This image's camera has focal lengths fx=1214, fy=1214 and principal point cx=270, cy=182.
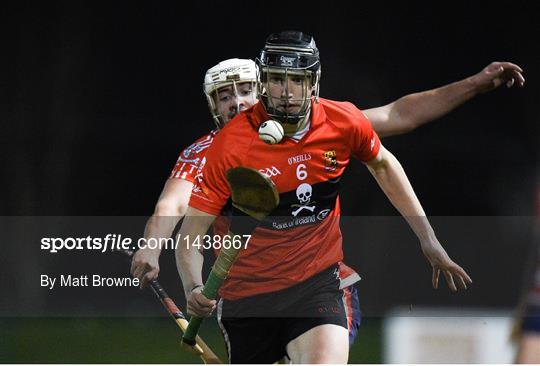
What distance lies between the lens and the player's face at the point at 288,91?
158 inches

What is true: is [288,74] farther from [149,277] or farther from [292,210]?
[149,277]

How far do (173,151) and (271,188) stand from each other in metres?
1.79

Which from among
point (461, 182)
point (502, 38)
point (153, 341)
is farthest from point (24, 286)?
point (502, 38)

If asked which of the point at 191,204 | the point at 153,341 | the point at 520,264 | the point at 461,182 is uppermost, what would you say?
the point at 191,204

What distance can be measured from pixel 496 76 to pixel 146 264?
169 cm

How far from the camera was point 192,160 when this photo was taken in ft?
16.3

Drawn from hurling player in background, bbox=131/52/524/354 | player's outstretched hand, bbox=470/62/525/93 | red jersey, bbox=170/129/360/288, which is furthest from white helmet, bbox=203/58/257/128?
player's outstretched hand, bbox=470/62/525/93

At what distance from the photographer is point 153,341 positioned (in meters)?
5.89

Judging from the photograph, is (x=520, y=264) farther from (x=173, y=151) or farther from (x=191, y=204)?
(x=191, y=204)

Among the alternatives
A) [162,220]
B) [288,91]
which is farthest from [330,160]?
[162,220]

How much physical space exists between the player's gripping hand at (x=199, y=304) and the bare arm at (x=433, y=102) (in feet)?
3.62

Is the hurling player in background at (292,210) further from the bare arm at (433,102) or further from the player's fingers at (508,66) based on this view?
the player's fingers at (508,66)

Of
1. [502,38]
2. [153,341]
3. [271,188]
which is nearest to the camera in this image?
[271,188]

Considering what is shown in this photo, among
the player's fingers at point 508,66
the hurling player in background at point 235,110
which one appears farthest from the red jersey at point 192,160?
the player's fingers at point 508,66
